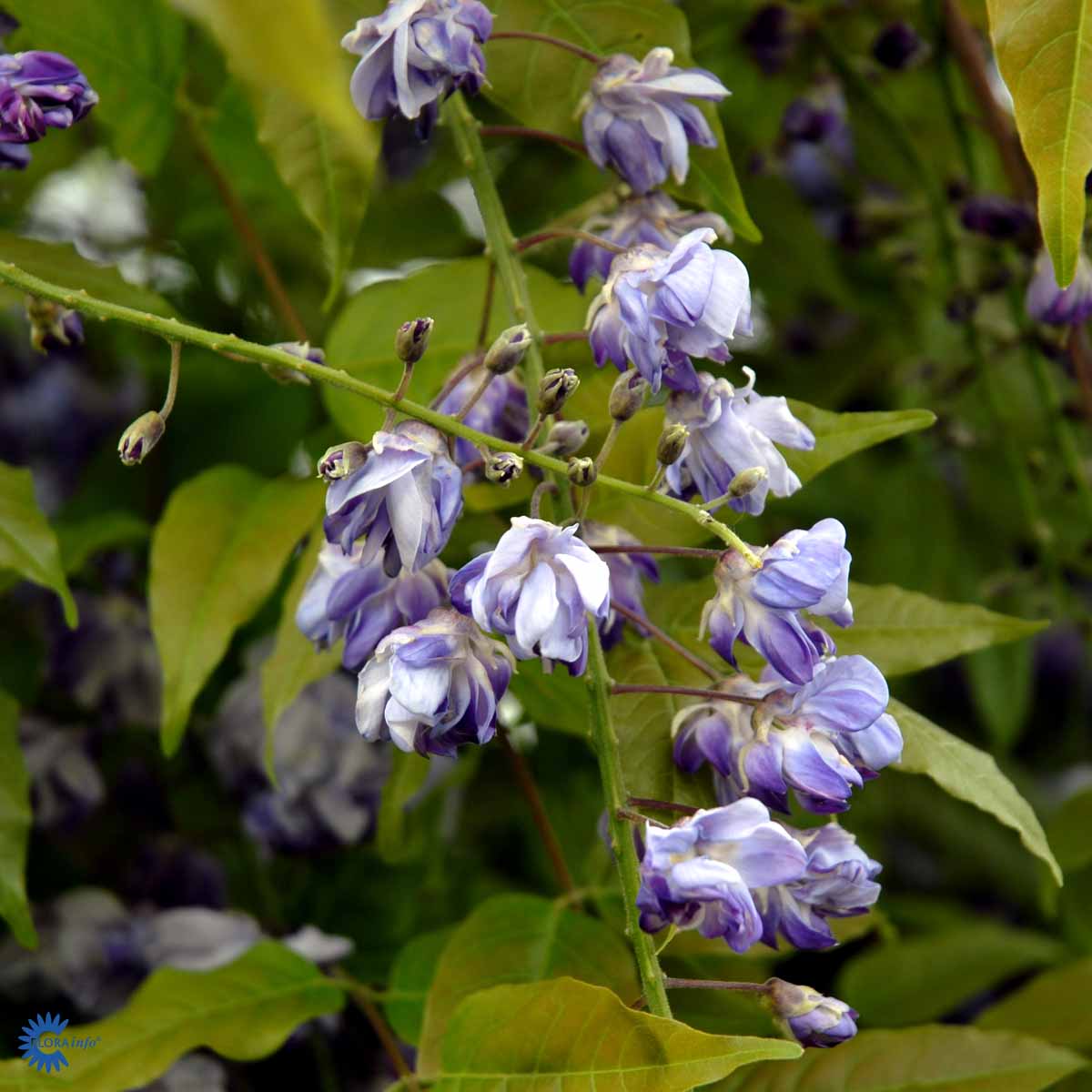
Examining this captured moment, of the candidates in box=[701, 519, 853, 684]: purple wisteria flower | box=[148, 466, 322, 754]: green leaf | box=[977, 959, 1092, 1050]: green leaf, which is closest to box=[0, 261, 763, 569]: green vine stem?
box=[701, 519, 853, 684]: purple wisteria flower

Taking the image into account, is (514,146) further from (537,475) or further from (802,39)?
(537,475)

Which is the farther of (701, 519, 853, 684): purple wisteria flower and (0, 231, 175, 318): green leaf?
(0, 231, 175, 318): green leaf

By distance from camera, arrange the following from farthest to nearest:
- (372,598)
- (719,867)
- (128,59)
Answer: (128,59), (372,598), (719,867)

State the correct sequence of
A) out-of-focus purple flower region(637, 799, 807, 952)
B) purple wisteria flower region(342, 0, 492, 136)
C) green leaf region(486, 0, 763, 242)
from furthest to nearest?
green leaf region(486, 0, 763, 242) < purple wisteria flower region(342, 0, 492, 136) < out-of-focus purple flower region(637, 799, 807, 952)

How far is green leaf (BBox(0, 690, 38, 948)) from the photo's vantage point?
62 centimetres

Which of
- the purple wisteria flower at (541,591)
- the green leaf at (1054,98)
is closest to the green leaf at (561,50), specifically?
the green leaf at (1054,98)

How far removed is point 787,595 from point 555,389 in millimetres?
110

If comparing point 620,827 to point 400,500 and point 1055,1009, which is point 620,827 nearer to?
point 400,500

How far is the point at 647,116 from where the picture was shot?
59 cm

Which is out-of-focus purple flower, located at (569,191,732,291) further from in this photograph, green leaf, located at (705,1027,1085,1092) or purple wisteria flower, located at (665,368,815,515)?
green leaf, located at (705,1027,1085,1092)

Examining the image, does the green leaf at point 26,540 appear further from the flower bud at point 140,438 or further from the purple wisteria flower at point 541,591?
the purple wisteria flower at point 541,591

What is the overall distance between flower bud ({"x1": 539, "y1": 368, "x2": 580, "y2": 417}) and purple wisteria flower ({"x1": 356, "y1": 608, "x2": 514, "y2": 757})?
0.08m

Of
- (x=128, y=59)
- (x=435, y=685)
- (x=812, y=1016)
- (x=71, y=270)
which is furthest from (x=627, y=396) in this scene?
(x=128, y=59)

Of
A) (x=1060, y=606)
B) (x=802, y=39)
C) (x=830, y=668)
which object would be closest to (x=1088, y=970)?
(x=1060, y=606)
